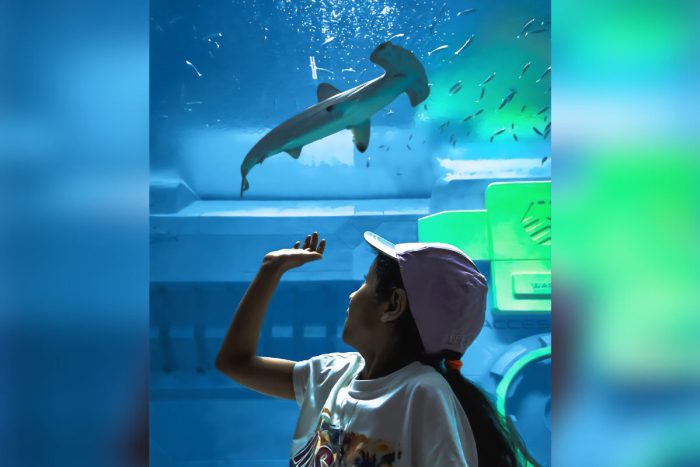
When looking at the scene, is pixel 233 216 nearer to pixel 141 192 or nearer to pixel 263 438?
pixel 263 438

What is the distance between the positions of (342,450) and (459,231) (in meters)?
1.73

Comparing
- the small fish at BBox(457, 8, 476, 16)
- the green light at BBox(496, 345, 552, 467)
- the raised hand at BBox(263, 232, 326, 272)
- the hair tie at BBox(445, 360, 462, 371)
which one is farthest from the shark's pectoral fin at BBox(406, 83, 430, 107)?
the hair tie at BBox(445, 360, 462, 371)

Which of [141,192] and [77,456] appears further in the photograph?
[141,192]

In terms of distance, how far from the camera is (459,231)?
2.72 meters

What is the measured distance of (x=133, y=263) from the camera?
0.86m

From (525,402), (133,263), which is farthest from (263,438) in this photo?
(133,263)

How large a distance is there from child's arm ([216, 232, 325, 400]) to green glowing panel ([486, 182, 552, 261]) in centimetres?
150

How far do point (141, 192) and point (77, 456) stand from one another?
13.3 inches

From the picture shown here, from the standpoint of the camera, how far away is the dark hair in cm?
114

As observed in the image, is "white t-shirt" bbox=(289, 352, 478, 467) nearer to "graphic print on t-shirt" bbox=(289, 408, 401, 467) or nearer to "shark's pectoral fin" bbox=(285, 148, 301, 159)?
"graphic print on t-shirt" bbox=(289, 408, 401, 467)

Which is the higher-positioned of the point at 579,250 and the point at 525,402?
the point at 579,250

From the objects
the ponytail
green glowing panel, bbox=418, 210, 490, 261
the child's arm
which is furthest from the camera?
green glowing panel, bbox=418, 210, 490, 261

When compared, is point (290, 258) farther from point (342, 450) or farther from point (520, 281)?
point (520, 281)

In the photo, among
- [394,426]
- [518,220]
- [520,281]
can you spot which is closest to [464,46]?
[518,220]
